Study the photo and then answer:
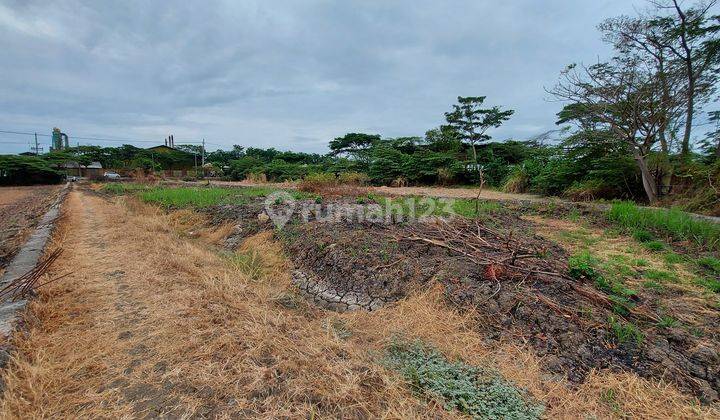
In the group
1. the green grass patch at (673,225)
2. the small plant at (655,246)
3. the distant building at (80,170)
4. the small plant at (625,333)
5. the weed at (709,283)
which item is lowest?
the small plant at (625,333)

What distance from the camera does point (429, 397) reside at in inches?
63.1

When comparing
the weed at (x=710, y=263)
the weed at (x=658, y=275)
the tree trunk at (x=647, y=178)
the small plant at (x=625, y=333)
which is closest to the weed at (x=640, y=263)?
the weed at (x=658, y=275)

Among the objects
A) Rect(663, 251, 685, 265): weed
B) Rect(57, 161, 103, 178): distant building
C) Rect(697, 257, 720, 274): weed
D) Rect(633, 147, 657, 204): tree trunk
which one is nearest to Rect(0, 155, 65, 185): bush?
Rect(57, 161, 103, 178): distant building

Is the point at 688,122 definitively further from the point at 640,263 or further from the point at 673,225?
the point at 640,263

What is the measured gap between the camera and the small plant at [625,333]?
1.97 m

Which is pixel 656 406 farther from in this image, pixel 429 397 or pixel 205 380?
pixel 205 380

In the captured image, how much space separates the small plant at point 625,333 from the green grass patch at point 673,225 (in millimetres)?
3237

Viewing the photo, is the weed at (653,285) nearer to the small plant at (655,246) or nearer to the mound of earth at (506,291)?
the mound of earth at (506,291)

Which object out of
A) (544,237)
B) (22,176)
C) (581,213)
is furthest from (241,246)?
(22,176)

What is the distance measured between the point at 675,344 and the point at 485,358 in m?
1.28

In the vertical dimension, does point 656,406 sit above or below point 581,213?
below

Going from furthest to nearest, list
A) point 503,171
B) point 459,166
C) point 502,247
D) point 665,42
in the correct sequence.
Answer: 1. point 459,166
2. point 503,171
3. point 665,42
4. point 502,247

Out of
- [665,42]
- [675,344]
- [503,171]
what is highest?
[665,42]

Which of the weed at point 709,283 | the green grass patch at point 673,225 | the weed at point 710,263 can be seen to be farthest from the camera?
the green grass patch at point 673,225
